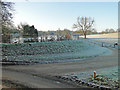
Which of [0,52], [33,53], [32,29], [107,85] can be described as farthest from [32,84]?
[32,29]

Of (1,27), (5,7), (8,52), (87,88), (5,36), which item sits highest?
(5,7)

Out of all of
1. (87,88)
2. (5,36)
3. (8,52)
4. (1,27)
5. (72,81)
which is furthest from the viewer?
(5,36)

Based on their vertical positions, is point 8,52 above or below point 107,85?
above

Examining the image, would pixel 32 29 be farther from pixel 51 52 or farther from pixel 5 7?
pixel 51 52

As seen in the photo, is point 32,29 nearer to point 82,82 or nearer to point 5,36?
point 5,36

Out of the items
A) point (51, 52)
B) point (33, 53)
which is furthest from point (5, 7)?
point (51, 52)

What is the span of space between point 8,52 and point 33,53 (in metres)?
2.75

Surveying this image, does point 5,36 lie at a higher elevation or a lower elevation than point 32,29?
lower

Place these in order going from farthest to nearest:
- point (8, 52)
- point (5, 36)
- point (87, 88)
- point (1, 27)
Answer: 1. point (5, 36)
2. point (1, 27)
3. point (8, 52)
4. point (87, 88)

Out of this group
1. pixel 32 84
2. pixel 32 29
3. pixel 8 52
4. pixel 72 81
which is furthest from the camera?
pixel 32 29

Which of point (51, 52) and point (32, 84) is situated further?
point (51, 52)

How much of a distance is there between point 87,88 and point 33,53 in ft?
25.1

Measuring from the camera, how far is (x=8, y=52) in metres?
10.0

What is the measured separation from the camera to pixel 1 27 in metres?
11.5
